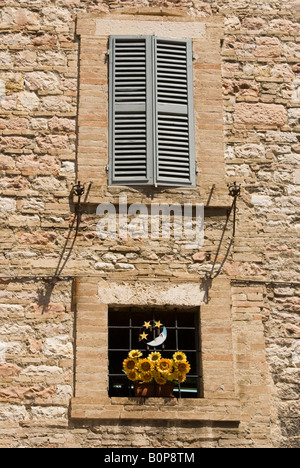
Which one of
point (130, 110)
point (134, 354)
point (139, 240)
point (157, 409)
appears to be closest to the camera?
point (157, 409)

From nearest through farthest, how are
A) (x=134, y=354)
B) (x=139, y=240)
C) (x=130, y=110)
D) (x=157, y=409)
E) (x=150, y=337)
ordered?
(x=157, y=409)
(x=134, y=354)
(x=150, y=337)
(x=139, y=240)
(x=130, y=110)

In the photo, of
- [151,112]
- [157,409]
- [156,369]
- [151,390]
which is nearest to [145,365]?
[156,369]

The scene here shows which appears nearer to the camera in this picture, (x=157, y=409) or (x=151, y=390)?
(x=157, y=409)

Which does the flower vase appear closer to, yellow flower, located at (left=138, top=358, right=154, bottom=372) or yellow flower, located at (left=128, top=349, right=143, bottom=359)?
yellow flower, located at (left=138, top=358, right=154, bottom=372)

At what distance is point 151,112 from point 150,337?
7.85 feet

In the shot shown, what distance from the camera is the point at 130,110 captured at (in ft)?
29.0

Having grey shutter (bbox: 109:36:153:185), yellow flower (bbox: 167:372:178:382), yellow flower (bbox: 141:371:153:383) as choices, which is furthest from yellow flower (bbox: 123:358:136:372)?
grey shutter (bbox: 109:36:153:185)

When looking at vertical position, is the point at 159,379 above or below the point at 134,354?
below

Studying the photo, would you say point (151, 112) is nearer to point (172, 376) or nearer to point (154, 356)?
point (154, 356)

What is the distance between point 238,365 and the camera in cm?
793

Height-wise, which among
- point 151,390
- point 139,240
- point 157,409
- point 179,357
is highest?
point 139,240

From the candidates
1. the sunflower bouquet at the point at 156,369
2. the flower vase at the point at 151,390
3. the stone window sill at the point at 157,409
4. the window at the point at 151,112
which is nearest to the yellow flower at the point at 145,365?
the sunflower bouquet at the point at 156,369

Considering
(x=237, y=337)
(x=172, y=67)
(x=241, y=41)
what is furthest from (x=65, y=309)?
(x=241, y=41)

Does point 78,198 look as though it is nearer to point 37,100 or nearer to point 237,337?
point 37,100
